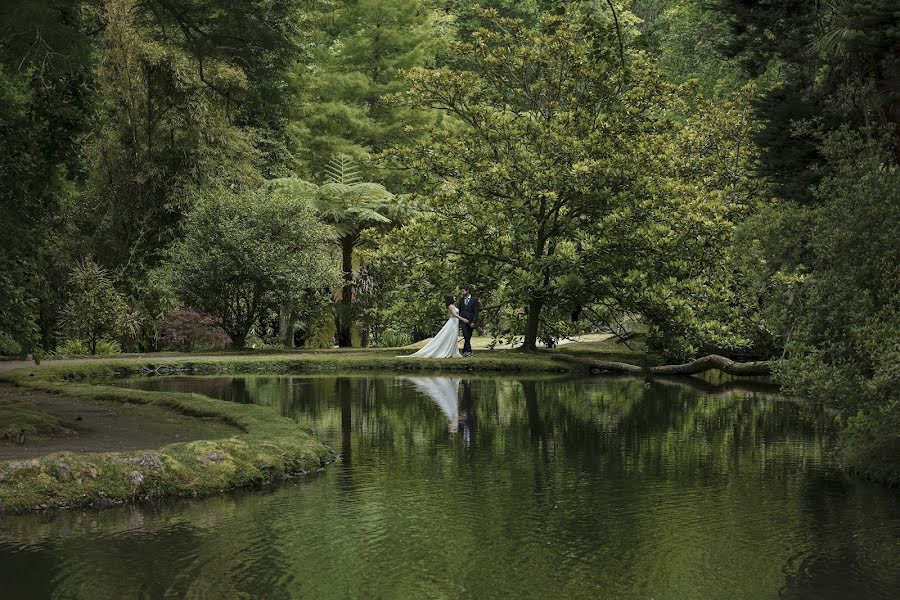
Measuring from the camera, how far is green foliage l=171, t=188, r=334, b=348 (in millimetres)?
30484

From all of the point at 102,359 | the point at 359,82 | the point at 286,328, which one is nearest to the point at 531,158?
the point at 102,359

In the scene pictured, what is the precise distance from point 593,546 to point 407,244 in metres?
20.2

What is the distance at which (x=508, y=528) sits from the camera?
9.28 metres

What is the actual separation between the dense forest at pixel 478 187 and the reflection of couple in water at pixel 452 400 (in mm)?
4148

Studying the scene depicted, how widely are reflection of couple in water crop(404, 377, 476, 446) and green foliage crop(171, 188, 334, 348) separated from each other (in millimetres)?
7910

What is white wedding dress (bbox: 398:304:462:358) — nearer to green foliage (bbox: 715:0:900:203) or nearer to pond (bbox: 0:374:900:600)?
pond (bbox: 0:374:900:600)

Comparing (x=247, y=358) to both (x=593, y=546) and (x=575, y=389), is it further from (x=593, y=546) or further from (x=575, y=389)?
(x=593, y=546)

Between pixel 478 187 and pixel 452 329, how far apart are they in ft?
12.6

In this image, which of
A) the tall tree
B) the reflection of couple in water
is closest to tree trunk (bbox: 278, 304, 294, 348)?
Result: the reflection of couple in water

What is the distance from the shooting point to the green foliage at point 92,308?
29.0 meters

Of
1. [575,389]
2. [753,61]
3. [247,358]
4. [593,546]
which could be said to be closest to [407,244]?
[247,358]

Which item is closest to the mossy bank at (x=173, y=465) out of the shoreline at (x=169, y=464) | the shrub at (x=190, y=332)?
the shoreline at (x=169, y=464)

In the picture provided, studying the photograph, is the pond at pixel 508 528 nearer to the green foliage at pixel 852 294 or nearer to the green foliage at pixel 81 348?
Answer: the green foliage at pixel 852 294

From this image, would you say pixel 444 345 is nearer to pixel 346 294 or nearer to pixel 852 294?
pixel 346 294
